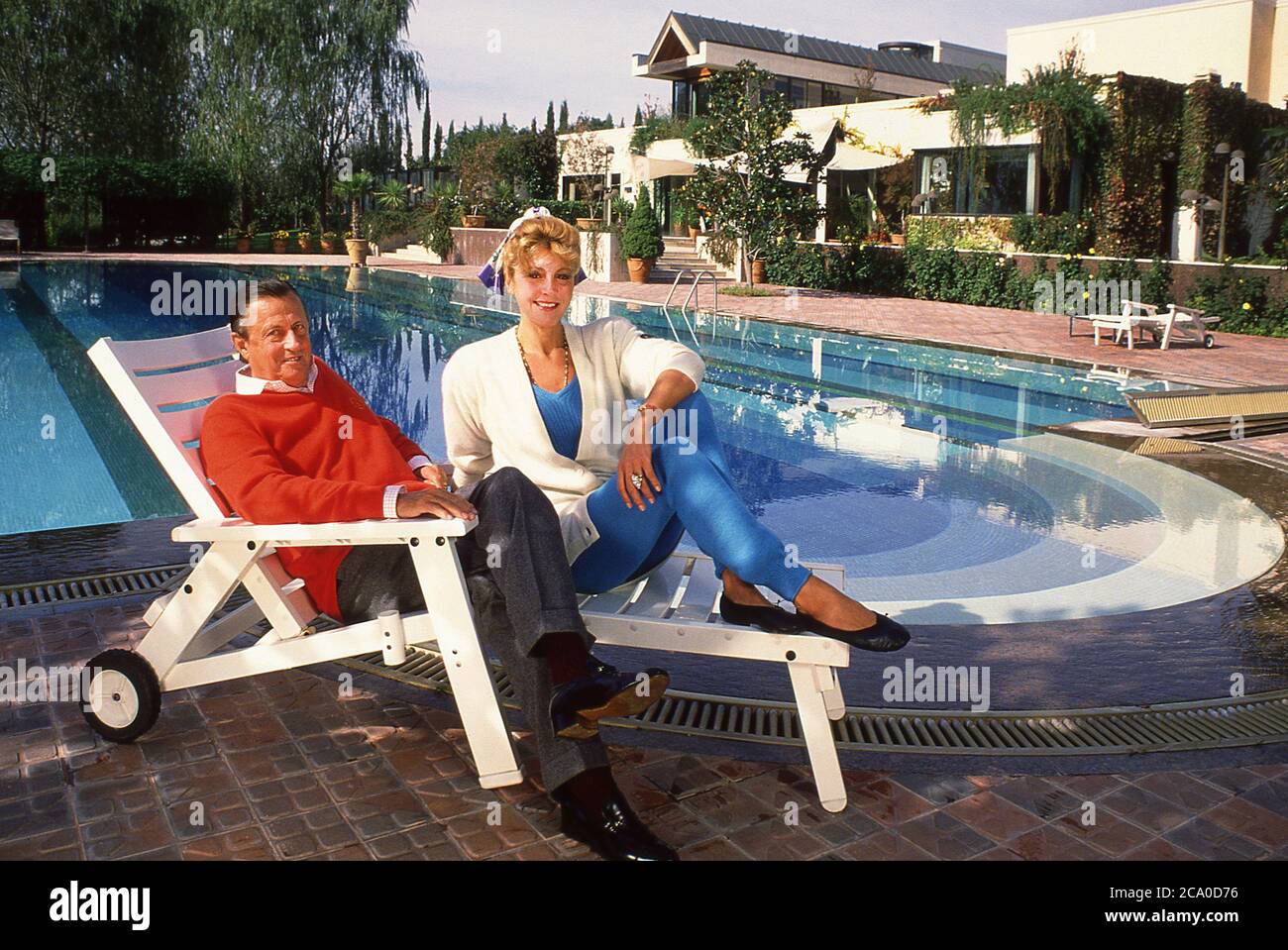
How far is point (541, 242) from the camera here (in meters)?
2.98

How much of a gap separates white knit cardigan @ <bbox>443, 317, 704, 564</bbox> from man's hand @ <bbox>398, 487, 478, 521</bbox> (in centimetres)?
43

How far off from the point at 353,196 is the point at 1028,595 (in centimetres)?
2817

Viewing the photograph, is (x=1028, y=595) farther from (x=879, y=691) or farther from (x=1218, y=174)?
(x=1218, y=174)

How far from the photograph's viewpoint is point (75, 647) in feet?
11.2

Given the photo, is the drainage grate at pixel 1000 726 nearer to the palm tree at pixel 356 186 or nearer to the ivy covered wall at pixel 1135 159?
the ivy covered wall at pixel 1135 159

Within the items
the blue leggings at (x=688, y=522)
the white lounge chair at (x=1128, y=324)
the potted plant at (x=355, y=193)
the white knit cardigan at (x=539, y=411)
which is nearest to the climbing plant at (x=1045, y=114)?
the white lounge chair at (x=1128, y=324)

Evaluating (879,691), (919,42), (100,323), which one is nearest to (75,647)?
(879,691)

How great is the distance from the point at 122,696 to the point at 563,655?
47.9 inches

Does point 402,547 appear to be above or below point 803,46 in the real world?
below

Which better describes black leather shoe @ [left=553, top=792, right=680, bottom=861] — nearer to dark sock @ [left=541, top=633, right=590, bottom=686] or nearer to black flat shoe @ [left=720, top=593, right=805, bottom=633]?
dark sock @ [left=541, top=633, right=590, bottom=686]

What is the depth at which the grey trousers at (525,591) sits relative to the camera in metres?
2.40
